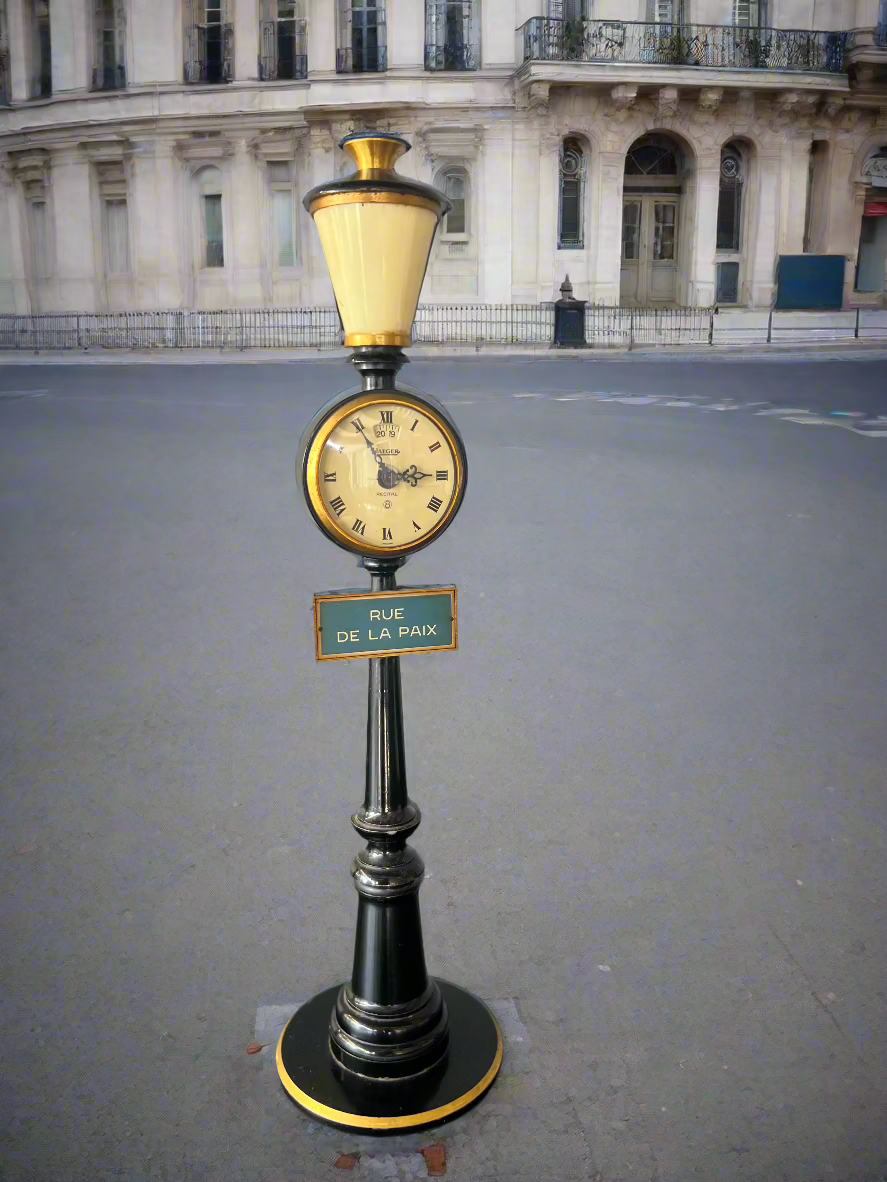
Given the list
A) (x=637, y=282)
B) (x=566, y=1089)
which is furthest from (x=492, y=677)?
(x=637, y=282)

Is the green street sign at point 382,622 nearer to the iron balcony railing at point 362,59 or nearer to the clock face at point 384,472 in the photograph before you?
the clock face at point 384,472

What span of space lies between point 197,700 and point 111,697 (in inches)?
16.3

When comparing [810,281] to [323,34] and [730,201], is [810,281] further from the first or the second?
[323,34]

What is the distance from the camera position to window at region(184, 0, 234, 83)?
115ft

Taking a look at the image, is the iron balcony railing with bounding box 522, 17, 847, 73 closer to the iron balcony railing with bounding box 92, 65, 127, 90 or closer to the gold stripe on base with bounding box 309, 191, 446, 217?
the iron balcony railing with bounding box 92, 65, 127, 90

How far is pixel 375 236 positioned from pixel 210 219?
35.5 metres

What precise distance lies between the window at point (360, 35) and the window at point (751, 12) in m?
10.6

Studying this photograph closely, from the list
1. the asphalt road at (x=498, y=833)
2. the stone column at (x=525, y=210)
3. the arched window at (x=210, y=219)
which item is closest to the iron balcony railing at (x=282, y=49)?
the arched window at (x=210, y=219)

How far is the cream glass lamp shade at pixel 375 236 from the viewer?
250 cm

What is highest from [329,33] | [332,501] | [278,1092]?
[329,33]

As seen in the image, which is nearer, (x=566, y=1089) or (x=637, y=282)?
(x=566, y=1089)

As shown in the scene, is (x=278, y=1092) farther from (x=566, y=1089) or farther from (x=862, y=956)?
(x=862, y=956)

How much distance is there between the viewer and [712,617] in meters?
6.58

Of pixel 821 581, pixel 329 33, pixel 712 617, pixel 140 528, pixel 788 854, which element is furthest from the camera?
pixel 329 33
